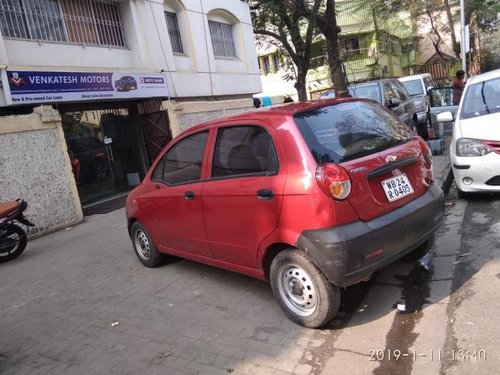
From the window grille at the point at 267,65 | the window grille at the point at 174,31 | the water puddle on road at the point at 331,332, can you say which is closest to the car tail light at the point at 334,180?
the water puddle on road at the point at 331,332

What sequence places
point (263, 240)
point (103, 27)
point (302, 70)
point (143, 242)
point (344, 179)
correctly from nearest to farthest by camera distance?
point (344, 179) < point (263, 240) < point (143, 242) < point (103, 27) < point (302, 70)

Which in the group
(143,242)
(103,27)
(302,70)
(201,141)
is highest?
(103,27)

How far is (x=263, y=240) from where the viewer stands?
3.80 m

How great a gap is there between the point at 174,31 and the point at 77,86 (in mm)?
4947

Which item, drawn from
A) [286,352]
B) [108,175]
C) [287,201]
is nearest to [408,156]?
[287,201]

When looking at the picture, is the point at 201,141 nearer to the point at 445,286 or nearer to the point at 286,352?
the point at 286,352

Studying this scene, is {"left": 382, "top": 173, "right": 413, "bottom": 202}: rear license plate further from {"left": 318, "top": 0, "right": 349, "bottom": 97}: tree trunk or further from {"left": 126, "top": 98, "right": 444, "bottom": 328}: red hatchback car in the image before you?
{"left": 318, "top": 0, "right": 349, "bottom": 97}: tree trunk

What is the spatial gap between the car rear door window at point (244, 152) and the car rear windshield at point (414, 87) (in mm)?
12203

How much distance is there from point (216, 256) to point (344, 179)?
1606 mm

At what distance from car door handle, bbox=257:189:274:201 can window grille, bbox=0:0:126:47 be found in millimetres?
8065

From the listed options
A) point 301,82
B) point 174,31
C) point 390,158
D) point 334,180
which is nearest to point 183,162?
point 334,180

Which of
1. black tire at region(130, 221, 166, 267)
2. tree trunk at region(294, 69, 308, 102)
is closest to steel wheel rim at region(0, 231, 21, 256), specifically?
black tire at region(130, 221, 166, 267)

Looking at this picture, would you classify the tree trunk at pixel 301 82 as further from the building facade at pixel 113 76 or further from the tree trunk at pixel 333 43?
the tree trunk at pixel 333 43

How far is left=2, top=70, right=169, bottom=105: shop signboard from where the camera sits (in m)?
8.87
